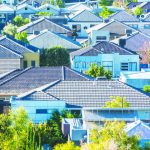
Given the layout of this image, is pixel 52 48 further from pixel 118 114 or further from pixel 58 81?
pixel 118 114

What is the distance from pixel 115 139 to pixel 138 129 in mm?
1599

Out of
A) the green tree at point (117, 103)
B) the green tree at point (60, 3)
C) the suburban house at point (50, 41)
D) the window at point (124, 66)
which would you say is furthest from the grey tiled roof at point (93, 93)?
the green tree at point (60, 3)

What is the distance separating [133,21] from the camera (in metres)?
54.2

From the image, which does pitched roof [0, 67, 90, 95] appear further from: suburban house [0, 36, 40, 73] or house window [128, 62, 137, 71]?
house window [128, 62, 137, 71]

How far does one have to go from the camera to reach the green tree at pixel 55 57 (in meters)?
39.0

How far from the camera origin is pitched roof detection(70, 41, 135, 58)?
124ft

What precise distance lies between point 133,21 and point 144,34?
9.89m

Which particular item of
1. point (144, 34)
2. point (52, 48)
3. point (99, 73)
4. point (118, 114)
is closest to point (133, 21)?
point (144, 34)

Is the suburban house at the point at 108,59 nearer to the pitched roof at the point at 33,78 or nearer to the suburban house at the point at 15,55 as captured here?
the suburban house at the point at 15,55

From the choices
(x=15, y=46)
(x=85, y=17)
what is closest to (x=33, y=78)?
(x=15, y=46)

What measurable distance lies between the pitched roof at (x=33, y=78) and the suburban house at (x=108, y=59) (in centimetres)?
547

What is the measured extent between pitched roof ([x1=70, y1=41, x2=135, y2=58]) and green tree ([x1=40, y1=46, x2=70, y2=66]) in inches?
32.8

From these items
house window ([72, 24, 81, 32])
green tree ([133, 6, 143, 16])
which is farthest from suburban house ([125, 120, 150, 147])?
green tree ([133, 6, 143, 16])

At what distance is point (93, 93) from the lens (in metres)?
27.4
